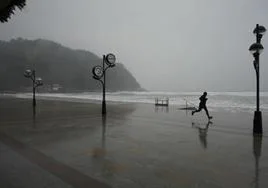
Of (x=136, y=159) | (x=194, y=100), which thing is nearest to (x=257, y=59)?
(x=136, y=159)

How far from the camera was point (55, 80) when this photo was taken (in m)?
192

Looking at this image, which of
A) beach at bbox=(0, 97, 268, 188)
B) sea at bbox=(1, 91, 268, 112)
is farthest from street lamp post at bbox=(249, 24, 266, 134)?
sea at bbox=(1, 91, 268, 112)

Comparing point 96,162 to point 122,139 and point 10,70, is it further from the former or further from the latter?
point 10,70

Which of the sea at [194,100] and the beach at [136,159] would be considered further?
the sea at [194,100]

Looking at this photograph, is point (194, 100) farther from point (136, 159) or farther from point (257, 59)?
point (136, 159)

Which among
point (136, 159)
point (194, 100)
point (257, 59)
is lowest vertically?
point (194, 100)

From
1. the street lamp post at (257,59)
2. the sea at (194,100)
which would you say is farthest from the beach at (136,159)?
the sea at (194,100)

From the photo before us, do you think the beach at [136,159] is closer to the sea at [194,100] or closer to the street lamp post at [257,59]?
the street lamp post at [257,59]

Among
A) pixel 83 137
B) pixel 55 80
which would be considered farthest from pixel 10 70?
pixel 83 137

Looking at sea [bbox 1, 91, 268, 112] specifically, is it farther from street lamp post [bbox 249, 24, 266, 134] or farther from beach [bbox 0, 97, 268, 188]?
beach [bbox 0, 97, 268, 188]

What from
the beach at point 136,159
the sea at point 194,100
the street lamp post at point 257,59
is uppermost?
the street lamp post at point 257,59

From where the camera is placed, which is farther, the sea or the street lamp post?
the sea

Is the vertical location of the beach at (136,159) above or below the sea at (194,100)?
above

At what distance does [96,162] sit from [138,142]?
2.73 m
